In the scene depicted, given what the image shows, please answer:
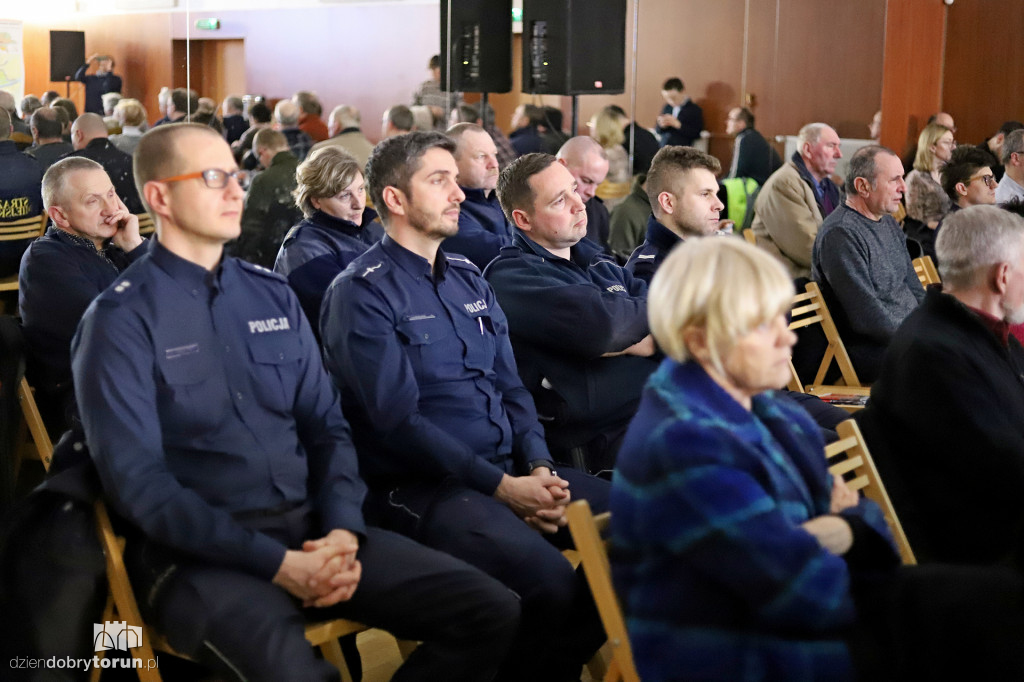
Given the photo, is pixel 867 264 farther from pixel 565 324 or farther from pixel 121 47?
pixel 121 47

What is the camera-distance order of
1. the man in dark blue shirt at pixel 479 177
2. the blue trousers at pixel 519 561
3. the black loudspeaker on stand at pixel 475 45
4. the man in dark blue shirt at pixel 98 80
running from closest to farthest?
the blue trousers at pixel 519 561 < the man in dark blue shirt at pixel 479 177 < the man in dark blue shirt at pixel 98 80 < the black loudspeaker on stand at pixel 475 45

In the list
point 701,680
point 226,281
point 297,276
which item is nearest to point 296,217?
point 297,276

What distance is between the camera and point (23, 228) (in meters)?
5.46

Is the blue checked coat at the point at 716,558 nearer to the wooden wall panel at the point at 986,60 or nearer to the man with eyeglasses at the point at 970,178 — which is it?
the man with eyeglasses at the point at 970,178

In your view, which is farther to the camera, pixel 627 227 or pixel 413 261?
pixel 627 227

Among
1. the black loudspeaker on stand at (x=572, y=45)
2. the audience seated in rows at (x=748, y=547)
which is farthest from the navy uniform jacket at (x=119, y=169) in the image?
the audience seated in rows at (x=748, y=547)

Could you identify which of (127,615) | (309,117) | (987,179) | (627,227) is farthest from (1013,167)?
(309,117)

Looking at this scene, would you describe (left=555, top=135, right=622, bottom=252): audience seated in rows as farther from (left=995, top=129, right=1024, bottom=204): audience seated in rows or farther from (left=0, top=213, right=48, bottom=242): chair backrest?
(left=0, top=213, right=48, bottom=242): chair backrest

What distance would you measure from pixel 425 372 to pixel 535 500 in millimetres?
398

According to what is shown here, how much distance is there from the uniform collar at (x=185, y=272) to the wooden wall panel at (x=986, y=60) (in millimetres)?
8701

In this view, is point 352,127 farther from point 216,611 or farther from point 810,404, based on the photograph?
point 216,611

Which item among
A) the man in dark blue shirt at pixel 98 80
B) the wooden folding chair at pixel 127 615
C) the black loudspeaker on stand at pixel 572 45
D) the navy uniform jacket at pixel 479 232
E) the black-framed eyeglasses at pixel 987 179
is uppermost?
the black loudspeaker on stand at pixel 572 45

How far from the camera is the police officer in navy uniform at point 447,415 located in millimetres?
2473

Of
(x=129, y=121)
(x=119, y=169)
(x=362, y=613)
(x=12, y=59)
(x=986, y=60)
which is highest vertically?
(x=986, y=60)
